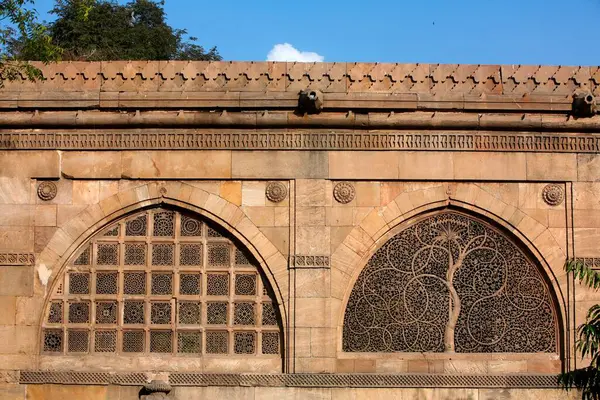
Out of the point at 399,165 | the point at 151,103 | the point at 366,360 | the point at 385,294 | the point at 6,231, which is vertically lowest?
the point at 366,360

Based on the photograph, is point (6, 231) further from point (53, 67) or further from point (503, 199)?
point (503, 199)

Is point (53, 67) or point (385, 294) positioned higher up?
point (53, 67)

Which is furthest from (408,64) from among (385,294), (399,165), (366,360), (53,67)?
(53,67)

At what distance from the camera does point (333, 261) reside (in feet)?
38.7

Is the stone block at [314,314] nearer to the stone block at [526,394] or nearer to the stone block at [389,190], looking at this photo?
the stone block at [389,190]

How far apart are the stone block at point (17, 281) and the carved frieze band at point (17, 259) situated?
2.4 inches

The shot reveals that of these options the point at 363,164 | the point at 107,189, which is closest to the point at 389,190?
the point at 363,164

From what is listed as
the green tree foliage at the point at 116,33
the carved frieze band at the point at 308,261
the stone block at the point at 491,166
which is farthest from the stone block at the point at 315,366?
the green tree foliage at the point at 116,33

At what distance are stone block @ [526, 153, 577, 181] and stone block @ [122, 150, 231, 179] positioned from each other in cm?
367

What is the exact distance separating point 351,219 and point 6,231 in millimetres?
4181

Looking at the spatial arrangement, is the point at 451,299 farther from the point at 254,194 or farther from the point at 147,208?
the point at 147,208

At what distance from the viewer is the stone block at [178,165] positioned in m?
12.0


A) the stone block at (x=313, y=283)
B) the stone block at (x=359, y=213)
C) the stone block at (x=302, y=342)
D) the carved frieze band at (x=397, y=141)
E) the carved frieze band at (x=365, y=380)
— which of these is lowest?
the carved frieze band at (x=365, y=380)

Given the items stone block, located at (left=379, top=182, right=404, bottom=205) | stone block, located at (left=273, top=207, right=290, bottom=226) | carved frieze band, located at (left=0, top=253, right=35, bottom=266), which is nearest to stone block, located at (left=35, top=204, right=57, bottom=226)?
carved frieze band, located at (left=0, top=253, right=35, bottom=266)
